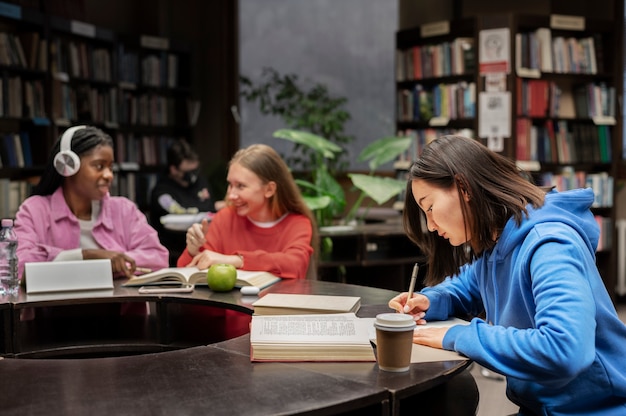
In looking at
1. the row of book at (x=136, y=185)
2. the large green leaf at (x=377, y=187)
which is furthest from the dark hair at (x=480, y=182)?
the row of book at (x=136, y=185)

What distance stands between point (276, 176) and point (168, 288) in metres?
0.69

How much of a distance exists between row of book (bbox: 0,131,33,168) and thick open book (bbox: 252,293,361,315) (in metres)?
4.21

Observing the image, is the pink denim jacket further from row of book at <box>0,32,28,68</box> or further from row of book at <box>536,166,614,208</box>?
row of book at <box>536,166,614,208</box>

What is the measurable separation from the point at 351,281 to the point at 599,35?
348cm

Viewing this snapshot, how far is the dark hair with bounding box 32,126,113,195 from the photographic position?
271 cm

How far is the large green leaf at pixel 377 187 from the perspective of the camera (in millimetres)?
4199

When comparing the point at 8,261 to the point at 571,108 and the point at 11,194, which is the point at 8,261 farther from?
the point at 571,108

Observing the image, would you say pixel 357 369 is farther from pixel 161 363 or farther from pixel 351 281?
pixel 351 281

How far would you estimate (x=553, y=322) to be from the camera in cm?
127

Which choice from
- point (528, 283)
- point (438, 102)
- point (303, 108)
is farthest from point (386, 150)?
point (528, 283)

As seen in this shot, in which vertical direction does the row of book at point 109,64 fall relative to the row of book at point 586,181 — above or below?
above

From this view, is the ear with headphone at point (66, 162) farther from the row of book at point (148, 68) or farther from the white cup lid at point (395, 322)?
the row of book at point (148, 68)

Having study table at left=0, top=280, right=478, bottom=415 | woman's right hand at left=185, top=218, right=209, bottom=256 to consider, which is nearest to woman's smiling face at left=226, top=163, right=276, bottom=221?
woman's right hand at left=185, top=218, right=209, bottom=256

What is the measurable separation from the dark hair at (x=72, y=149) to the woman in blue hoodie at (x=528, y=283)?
1514 millimetres
